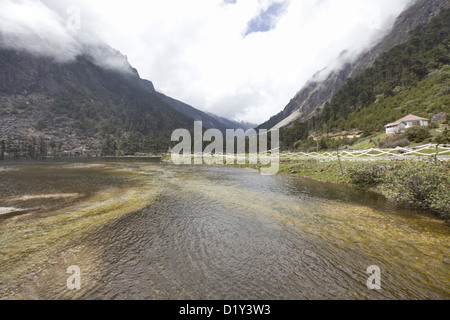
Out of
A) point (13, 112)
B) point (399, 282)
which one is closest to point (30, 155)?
point (13, 112)

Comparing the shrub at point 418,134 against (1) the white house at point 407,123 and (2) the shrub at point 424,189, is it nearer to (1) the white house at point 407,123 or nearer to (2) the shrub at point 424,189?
(1) the white house at point 407,123

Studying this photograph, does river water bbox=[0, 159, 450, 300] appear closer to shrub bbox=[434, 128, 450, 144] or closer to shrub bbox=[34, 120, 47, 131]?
shrub bbox=[434, 128, 450, 144]

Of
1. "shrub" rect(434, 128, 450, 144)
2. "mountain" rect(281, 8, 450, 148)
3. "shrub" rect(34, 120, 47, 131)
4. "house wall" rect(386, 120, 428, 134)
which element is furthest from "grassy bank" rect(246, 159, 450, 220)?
"shrub" rect(34, 120, 47, 131)

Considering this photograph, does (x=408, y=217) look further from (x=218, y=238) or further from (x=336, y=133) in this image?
(x=336, y=133)

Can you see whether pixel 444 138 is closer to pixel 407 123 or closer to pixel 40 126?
pixel 407 123

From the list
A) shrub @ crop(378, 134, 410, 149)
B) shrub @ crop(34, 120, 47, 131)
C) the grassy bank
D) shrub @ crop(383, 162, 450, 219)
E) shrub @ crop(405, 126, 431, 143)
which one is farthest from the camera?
shrub @ crop(34, 120, 47, 131)

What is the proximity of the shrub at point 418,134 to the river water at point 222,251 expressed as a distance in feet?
100

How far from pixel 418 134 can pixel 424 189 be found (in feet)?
106

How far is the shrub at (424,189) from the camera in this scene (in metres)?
12.6

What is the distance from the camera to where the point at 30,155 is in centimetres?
12200

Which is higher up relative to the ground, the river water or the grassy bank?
the grassy bank

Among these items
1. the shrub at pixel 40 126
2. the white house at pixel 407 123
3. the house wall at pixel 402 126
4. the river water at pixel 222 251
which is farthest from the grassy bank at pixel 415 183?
the shrub at pixel 40 126

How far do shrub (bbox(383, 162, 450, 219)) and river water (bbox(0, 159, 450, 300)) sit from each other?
1.07 meters

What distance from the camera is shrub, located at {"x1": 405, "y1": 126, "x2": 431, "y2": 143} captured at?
35062 millimetres
